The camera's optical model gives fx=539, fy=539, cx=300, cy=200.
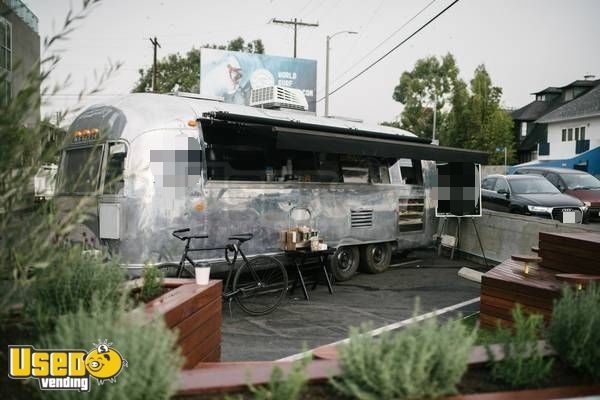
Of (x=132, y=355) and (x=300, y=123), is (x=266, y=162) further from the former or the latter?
(x=132, y=355)

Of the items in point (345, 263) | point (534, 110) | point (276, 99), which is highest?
point (534, 110)

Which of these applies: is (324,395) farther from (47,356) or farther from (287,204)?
(287,204)

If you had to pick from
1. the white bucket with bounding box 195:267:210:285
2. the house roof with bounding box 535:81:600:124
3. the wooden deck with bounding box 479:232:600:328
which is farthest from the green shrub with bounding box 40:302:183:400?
the house roof with bounding box 535:81:600:124

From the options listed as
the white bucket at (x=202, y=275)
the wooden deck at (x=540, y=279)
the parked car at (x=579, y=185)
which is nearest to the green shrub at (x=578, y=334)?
the wooden deck at (x=540, y=279)

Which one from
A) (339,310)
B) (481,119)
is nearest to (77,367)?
(339,310)

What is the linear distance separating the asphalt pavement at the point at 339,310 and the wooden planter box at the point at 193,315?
33.0 inches

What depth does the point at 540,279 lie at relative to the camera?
20.8ft

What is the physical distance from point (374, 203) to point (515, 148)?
5172cm

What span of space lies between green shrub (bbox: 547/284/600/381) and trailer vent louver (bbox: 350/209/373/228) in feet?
23.9

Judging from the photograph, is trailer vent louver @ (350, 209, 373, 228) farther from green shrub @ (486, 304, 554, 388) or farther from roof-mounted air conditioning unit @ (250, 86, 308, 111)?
green shrub @ (486, 304, 554, 388)

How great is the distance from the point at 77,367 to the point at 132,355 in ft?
1.18

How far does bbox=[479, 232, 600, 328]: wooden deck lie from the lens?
5695 millimetres

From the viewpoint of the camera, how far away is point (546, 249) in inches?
285

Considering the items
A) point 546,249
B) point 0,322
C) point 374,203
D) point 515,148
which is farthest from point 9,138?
point 515,148
